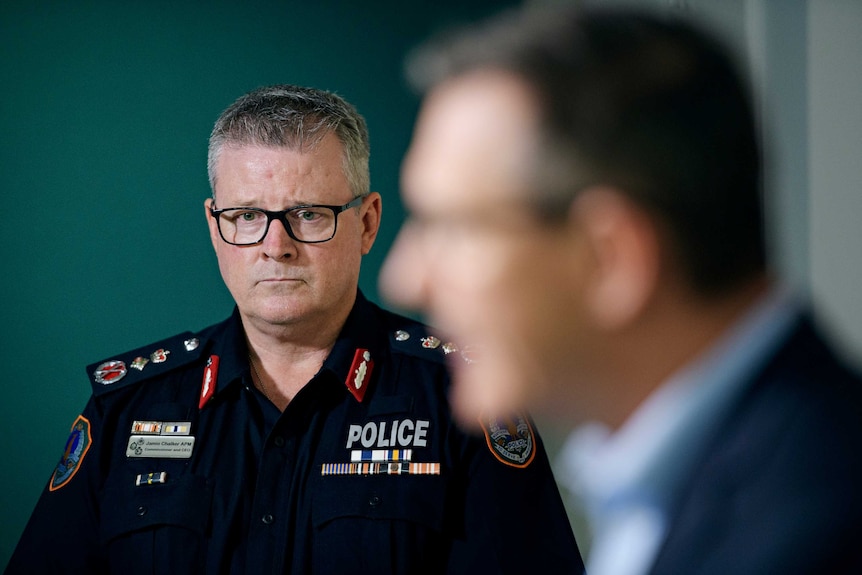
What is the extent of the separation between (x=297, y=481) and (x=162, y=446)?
270 millimetres

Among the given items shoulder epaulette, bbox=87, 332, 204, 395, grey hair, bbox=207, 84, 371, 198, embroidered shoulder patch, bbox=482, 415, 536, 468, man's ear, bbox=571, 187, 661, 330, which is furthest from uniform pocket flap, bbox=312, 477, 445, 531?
man's ear, bbox=571, 187, 661, 330

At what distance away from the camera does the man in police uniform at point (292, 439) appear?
1519 millimetres

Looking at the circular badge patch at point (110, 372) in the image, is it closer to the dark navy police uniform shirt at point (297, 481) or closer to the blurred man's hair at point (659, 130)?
the dark navy police uniform shirt at point (297, 481)

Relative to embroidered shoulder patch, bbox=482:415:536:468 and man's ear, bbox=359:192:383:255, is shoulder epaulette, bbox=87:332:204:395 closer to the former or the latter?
man's ear, bbox=359:192:383:255

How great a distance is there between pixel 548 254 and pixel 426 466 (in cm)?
101

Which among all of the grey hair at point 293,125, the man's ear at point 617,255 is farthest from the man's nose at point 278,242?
the man's ear at point 617,255

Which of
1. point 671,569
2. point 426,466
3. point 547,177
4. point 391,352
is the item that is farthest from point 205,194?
point 671,569

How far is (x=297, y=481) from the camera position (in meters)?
1.56

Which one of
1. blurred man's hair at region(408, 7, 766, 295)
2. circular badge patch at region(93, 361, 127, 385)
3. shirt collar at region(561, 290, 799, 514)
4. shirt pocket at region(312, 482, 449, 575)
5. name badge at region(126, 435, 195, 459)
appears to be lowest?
shirt collar at region(561, 290, 799, 514)

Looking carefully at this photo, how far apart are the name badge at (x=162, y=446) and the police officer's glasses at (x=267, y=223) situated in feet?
1.27

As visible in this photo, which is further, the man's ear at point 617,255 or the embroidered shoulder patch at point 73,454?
the embroidered shoulder patch at point 73,454

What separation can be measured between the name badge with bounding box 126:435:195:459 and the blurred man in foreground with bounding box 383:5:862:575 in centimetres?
109

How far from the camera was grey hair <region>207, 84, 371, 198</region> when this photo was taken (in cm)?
161

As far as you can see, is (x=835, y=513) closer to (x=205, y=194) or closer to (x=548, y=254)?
(x=548, y=254)
